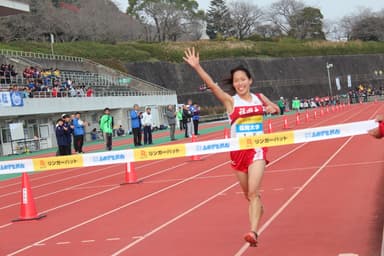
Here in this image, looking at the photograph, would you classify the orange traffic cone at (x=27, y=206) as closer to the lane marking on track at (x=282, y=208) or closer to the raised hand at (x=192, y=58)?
the lane marking on track at (x=282, y=208)

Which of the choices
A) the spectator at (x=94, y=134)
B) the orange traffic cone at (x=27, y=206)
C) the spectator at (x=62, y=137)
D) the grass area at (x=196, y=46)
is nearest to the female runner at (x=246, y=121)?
the orange traffic cone at (x=27, y=206)

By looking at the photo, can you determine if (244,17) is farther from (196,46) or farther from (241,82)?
(241,82)

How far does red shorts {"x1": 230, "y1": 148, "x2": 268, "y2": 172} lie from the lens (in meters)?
5.77

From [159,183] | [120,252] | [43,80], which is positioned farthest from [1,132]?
[120,252]

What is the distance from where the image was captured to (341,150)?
55.9 ft

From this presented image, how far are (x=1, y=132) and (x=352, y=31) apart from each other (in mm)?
97453

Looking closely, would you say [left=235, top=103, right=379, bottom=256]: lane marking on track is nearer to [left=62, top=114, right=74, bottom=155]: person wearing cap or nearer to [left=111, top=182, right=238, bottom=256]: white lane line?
[left=111, top=182, right=238, bottom=256]: white lane line

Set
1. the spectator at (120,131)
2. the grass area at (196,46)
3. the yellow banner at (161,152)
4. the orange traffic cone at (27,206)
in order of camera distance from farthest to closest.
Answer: the grass area at (196,46) < the spectator at (120,131) < the orange traffic cone at (27,206) < the yellow banner at (161,152)

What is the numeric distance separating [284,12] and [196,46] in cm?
3326

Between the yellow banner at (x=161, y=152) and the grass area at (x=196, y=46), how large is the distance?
51074 millimetres

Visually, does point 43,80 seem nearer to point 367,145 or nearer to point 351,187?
point 367,145

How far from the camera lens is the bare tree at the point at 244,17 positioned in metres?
Result: 113

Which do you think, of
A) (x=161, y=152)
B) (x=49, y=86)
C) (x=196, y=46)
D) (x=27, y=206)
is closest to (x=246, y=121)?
(x=161, y=152)

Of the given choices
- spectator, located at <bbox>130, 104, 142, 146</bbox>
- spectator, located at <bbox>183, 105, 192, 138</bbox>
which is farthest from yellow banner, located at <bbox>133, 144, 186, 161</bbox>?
spectator, located at <bbox>183, 105, 192, 138</bbox>
